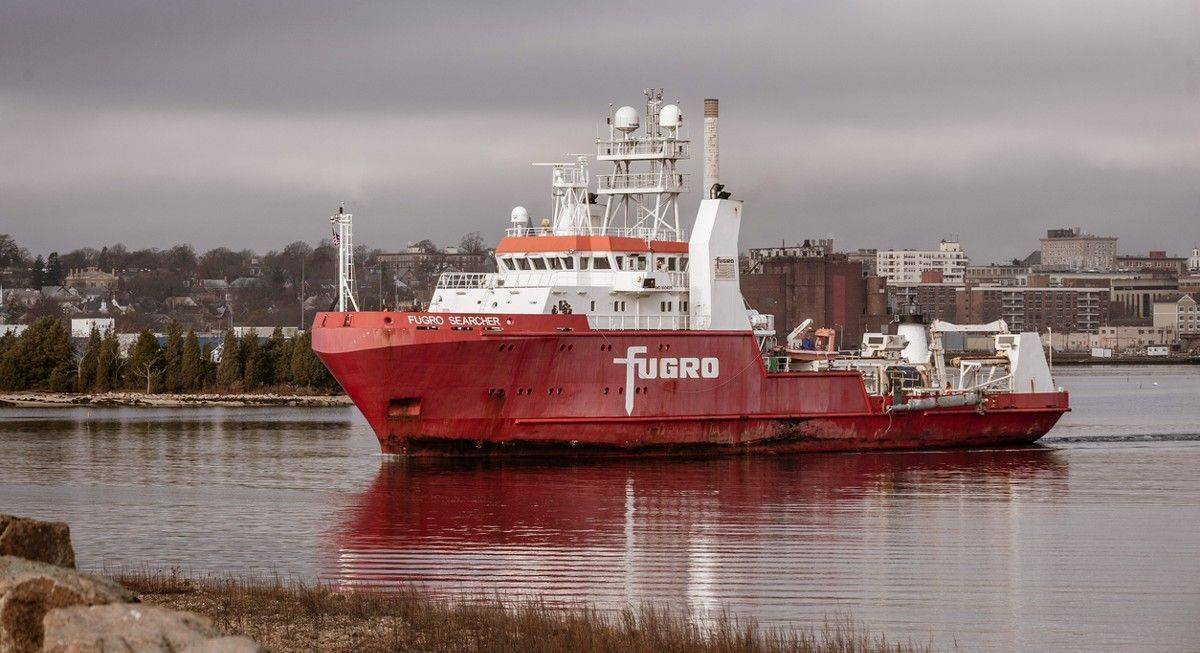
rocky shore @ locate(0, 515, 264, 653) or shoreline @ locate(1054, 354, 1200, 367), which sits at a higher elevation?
shoreline @ locate(1054, 354, 1200, 367)

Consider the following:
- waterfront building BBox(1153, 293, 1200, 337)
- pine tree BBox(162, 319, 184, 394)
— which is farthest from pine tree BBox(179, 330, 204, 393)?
waterfront building BBox(1153, 293, 1200, 337)

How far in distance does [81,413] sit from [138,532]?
1468 inches

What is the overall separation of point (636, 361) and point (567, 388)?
5.31ft

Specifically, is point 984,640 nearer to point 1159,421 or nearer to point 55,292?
point 1159,421

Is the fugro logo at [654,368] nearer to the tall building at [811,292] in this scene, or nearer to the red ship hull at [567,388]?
the red ship hull at [567,388]

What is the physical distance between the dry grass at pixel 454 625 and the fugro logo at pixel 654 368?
1584cm

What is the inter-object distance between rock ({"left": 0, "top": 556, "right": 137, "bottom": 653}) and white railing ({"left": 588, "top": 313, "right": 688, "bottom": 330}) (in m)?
22.7

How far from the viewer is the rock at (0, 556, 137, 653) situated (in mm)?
10172

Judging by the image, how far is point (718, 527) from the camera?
23938mm

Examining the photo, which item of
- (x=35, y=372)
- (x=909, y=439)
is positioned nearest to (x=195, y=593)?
(x=909, y=439)

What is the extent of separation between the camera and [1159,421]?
2146 inches

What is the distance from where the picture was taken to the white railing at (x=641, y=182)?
3612cm

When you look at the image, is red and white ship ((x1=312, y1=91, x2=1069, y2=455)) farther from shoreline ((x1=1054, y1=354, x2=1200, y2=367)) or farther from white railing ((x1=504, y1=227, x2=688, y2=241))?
shoreline ((x1=1054, y1=354, x2=1200, y2=367))

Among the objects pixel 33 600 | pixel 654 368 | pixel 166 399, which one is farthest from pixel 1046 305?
pixel 33 600
